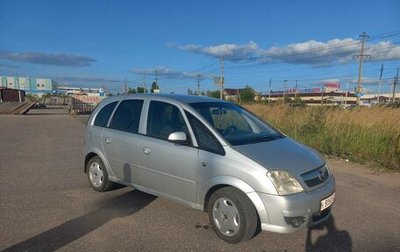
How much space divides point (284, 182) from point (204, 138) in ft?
3.70

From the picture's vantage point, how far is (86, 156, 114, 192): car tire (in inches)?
225

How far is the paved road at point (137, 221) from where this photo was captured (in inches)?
155

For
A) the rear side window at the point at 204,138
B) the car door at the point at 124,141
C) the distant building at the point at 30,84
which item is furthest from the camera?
the distant building at the point at 30,84

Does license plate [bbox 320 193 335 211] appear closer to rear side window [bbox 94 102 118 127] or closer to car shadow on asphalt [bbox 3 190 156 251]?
car shadow on asphalt [bbox 3 190 156 251]

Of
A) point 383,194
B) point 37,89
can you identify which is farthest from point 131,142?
point 37,89

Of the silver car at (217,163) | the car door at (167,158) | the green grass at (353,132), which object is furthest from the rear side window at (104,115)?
the green grass at (353,132)

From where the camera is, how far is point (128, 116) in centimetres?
538

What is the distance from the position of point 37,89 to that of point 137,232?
133443 millimetres

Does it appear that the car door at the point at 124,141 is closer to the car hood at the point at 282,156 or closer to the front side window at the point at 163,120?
the front side window at the point at 163,120

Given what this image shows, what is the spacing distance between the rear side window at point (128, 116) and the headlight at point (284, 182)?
2217mm

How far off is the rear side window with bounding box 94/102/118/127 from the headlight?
3.12 metres

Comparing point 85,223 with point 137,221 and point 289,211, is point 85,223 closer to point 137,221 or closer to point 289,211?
point 137,221

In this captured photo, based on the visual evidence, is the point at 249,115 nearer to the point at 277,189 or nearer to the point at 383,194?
the point at 277,189

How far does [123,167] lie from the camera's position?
17.3 feet
